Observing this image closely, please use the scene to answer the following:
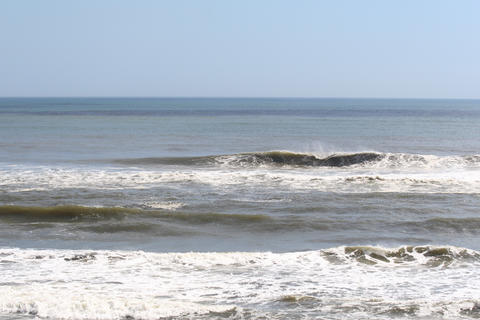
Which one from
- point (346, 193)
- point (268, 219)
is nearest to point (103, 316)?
point (268, 219)

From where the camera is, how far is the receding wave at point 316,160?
25.6 m

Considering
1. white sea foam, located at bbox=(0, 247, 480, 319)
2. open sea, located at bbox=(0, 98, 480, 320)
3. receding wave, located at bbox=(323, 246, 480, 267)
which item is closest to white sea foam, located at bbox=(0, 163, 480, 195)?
open sea, located at bbox=(0, 98, 480, 320)

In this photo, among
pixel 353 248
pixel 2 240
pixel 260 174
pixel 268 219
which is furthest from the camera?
pixel 260 174

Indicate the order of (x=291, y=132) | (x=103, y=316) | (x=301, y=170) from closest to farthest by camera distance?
(x=103, y=316)
(x=301, y=170)
(x=291, y=132)

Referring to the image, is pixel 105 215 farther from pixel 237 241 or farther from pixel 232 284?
pixel 232 284

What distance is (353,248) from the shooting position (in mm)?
10820

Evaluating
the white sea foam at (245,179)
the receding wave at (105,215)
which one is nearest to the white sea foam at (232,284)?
the receding wave at (105,215)

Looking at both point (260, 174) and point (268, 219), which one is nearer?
point (268, 219)

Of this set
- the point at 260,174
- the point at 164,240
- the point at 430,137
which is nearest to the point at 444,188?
the point at 260,174

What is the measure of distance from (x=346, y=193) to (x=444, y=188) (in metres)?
3.42

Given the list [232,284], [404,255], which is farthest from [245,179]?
[232,284]

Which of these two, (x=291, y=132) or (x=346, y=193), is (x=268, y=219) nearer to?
(x=346, y=193)

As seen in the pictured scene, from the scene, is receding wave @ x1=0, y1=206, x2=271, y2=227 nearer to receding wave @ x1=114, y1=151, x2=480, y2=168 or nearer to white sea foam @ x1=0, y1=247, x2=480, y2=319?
white sea foam @ x1=0, y1=247, x2=480, y2=319

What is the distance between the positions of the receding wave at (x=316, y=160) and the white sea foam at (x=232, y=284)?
15.2 meters
